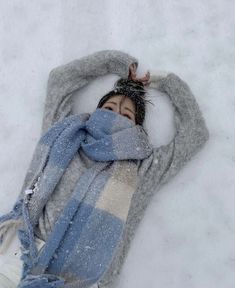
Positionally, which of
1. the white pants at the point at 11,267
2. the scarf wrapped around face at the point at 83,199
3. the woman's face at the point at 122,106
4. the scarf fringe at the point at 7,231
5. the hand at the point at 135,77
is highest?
the hand at the point at 135,77

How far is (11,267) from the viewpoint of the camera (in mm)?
1532

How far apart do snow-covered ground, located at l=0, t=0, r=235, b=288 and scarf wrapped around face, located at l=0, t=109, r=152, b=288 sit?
160 millimetres

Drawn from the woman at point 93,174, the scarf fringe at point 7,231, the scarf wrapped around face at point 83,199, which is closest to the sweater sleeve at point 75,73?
the woman at point 93,174

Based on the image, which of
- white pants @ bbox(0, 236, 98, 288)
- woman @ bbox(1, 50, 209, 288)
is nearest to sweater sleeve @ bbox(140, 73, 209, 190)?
woman @ bbox(1, 50, 209, 288)

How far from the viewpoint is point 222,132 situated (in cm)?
178

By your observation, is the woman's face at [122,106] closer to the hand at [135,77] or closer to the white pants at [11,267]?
the hand at [135,77]

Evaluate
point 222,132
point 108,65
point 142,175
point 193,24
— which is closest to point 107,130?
point 142,175

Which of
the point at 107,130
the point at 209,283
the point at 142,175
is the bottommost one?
the point at 209,283

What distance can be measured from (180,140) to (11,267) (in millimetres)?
705

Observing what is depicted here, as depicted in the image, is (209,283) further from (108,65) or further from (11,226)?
(108,65)

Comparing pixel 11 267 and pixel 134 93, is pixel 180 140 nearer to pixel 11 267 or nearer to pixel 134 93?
pixel 134 93

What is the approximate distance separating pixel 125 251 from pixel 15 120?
0.66 m

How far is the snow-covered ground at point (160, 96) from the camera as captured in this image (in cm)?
165

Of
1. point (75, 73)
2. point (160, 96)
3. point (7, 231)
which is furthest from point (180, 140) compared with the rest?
point (7, 231)
